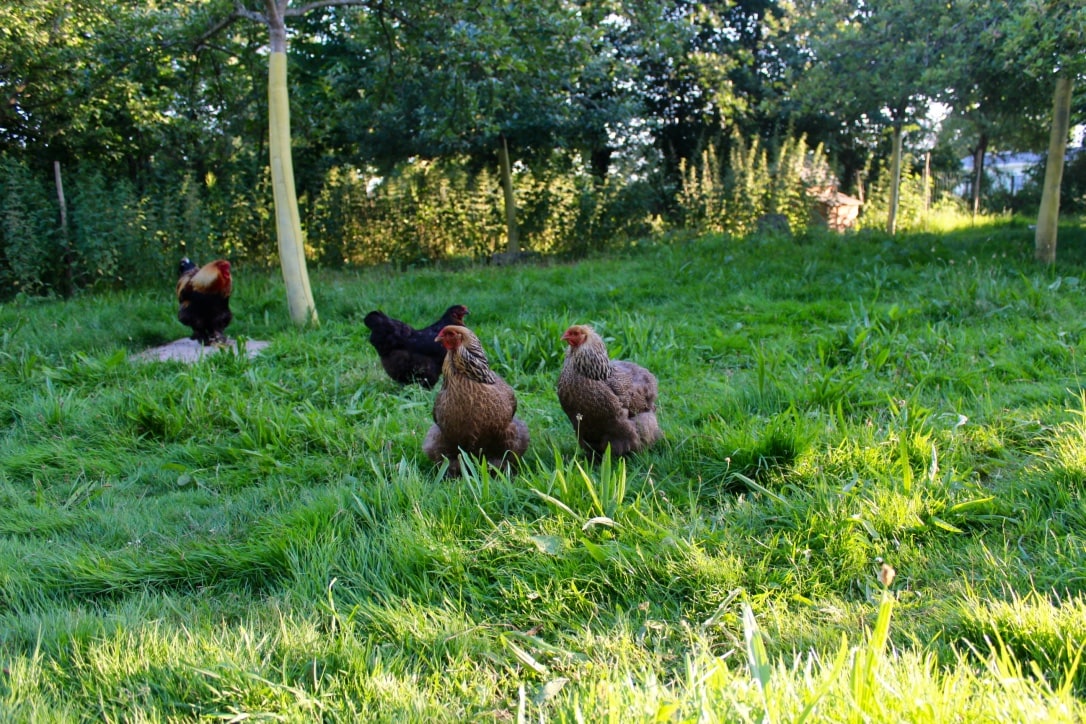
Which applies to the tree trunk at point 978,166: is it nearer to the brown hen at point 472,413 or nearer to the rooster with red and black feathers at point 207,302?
the rooster with red and black feathers at point 207,302

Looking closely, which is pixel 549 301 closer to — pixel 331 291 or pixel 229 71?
pixel 331 291

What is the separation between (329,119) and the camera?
32.5ft

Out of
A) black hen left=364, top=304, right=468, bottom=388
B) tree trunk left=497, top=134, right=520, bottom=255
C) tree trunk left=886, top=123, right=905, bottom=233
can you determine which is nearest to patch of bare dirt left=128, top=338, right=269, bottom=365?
black hen left=364, top=304, right=468, bottom=388

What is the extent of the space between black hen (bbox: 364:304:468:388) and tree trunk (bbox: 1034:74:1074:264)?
24.4ft

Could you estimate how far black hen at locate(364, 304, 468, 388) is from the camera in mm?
5492

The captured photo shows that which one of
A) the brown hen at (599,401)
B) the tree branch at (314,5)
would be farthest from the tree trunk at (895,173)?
the brown hen at (599,401)

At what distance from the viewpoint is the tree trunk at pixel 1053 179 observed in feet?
28.2

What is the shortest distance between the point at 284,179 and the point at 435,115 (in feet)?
9.57

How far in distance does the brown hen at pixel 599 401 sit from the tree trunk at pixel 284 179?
14.4 ft

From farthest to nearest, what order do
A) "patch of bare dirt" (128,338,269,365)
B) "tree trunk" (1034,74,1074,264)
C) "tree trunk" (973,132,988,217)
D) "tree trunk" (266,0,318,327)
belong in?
"tree trunk" (973,132,988,217), "tree trunk" (1034,74,1074,264), "tree trunk" (266,0,318,327), "patch of bare dirt" (128,338,269,365)

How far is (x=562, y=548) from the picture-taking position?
2762mm

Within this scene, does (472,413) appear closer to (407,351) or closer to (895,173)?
(407,351)

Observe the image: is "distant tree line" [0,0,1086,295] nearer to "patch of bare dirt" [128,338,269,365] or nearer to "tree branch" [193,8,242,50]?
"tree branch" [193,8,242,50]

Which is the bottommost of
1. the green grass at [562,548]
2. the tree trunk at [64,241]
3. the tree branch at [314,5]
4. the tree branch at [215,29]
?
the green grass at [562,548]
